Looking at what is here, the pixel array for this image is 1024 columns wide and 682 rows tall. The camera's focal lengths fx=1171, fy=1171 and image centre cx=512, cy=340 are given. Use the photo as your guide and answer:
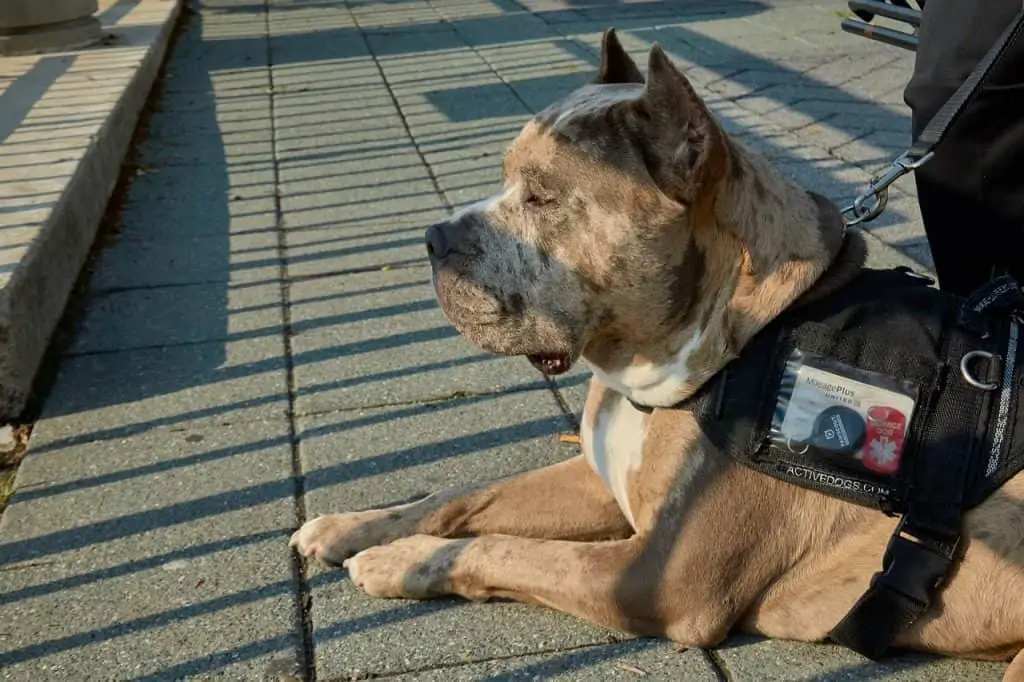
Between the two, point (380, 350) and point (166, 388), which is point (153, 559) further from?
point (380, 350)

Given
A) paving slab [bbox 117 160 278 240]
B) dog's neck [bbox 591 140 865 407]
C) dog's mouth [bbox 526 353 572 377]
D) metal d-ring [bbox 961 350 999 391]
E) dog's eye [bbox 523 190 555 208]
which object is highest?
dog's eye [bbox 523 190 555 208]

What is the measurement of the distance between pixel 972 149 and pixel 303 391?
7.91ft

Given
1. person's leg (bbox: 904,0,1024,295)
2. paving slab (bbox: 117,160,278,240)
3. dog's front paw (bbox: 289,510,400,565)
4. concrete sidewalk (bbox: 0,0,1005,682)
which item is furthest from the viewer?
paving slab (bbox: 117,160,278,240)

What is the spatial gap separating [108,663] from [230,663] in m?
0.30

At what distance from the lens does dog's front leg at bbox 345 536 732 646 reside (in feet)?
9.45

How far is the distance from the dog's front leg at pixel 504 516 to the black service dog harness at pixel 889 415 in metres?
0.61

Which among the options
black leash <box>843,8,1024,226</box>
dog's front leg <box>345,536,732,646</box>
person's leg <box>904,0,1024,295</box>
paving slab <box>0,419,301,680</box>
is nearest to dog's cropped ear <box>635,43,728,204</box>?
black leash <box>843,8,1024,226</box>

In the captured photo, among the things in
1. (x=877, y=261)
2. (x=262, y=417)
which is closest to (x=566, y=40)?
(x=877, y=261)

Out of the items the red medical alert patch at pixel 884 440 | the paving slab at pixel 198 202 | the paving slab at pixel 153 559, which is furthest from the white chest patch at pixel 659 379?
the paving slab at pixel 198 202

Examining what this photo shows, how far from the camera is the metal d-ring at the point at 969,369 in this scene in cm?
274

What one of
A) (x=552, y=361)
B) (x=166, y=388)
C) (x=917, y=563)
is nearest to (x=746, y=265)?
(x=552, y=361)

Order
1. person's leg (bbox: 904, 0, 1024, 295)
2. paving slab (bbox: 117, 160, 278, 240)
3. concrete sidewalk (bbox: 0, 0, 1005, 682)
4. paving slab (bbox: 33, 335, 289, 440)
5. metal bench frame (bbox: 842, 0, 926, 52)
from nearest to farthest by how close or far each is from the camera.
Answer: concrete sidewalk (bbox: 0, 0, 1005, 682) → person's leg (bbox: 904, 0, 1024, 295) → paving slab (bbox: 33, 335, 289, 440) → metal bench frame (bbox: 842, 0, 926, 52) → paving slab (bbox: 117, 160, 278, 240)

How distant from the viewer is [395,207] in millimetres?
6254

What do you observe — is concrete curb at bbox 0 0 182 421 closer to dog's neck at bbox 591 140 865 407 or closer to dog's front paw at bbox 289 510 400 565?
dog's front paw at bbox 289 510 400 565
